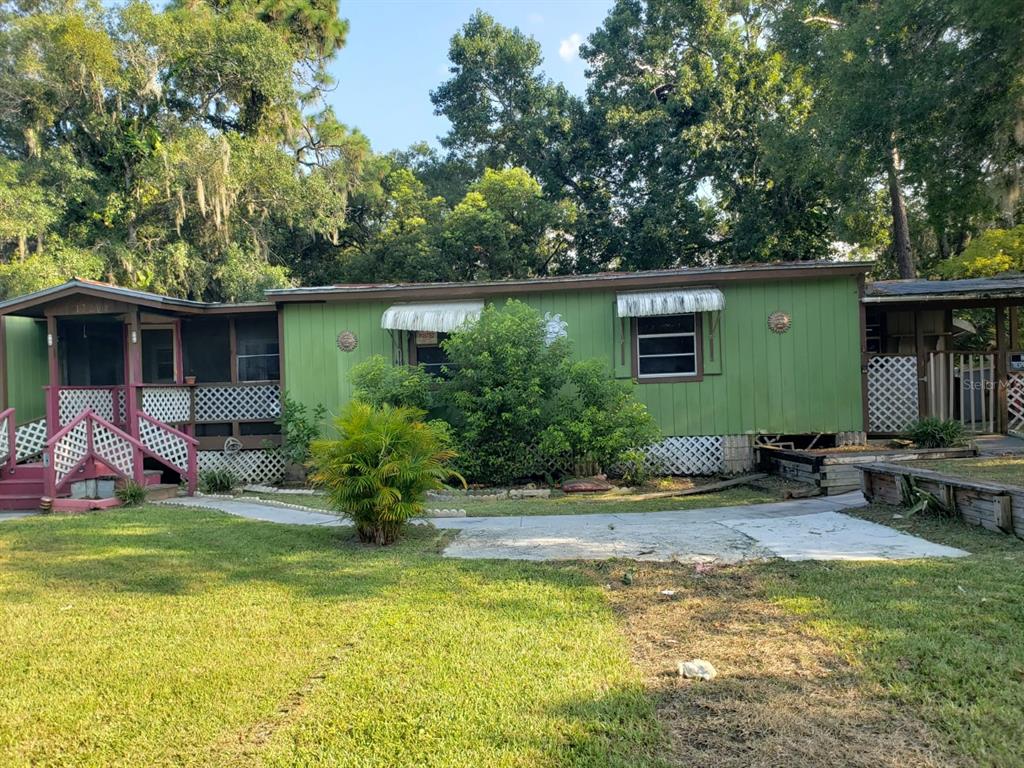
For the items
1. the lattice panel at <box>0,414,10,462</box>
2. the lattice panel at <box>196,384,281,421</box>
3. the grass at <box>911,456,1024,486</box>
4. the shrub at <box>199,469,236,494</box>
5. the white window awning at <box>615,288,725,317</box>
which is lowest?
the shrub at <box>199,469,236,494</box>

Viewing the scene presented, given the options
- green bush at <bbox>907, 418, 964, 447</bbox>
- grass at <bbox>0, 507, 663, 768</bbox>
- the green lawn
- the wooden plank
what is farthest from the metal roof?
grass at <bbox>0, 507, 663, 768</bbox>

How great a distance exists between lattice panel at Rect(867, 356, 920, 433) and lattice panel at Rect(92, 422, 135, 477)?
38.0 ft

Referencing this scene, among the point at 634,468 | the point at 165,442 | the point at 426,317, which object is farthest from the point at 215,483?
the point at 634,468

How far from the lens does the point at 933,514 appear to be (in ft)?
21.0

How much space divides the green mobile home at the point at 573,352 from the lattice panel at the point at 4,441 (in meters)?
0.02

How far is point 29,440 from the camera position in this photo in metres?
10.5

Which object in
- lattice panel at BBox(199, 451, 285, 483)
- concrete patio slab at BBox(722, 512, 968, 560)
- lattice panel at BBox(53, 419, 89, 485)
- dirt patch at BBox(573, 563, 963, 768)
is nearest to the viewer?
dirt patch at BBox(573, 563, 963, 768)

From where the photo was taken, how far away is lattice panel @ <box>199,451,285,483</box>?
1209cm

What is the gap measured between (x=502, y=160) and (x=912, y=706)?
1041 inches

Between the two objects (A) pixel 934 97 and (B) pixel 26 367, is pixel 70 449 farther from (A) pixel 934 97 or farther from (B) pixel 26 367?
(A) pixel 934 97

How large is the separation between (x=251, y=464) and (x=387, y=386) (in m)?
3.50

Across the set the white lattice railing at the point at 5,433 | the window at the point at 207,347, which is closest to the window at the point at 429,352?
the window at the point at 207,347

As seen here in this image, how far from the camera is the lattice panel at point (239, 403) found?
487 inches

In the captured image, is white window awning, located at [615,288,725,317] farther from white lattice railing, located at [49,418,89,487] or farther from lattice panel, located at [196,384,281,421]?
white lattice railing, located at [49,418,89,487]
